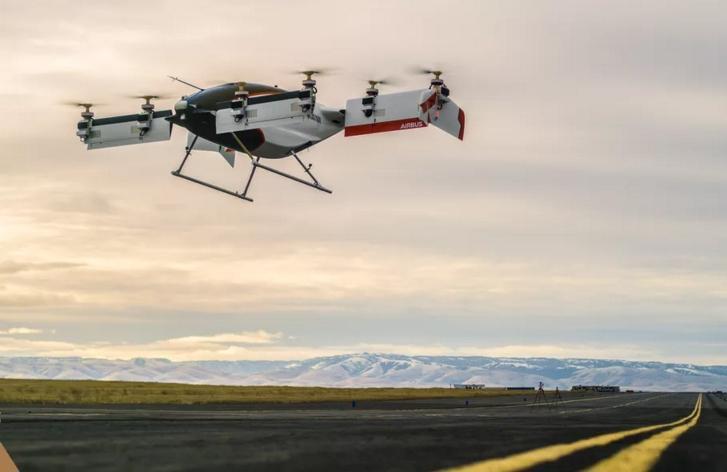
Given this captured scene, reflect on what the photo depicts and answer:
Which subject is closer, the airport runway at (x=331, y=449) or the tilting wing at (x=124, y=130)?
the airport runway at (x=331, y=449)

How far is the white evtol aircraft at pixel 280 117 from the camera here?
1677 inches

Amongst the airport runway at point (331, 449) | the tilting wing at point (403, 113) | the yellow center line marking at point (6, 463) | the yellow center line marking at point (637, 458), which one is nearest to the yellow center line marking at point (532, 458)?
the airport runway at point (331, 449)

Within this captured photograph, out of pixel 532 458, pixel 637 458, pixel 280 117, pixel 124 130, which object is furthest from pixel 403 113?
pixel 532 458

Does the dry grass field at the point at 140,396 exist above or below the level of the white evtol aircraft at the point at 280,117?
below

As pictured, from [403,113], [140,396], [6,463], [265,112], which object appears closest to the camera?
[6,463]

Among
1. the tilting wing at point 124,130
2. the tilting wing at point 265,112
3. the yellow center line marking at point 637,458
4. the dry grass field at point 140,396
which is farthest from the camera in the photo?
the dry grass field at point 140,396

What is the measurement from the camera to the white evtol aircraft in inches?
1677

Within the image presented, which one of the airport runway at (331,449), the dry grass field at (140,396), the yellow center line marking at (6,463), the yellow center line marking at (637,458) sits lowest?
the dry grass field at (140,396)

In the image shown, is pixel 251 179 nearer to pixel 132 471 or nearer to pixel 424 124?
pixel 424 124

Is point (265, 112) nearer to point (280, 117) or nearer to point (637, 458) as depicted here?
point (280, 117)

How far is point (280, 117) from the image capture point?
44750 millimetres

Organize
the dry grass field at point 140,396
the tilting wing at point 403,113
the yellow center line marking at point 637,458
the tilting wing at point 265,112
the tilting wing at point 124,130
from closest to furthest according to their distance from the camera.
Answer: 1. the yellow center line marking at point 637,458
2. the tilting wing at point 403,113
3. the tilting wing at point 265,112
4. the tilting wing at point 124,130
5. the dry grass field at point 140,396

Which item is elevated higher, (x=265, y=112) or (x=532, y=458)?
(x=265, y=112)

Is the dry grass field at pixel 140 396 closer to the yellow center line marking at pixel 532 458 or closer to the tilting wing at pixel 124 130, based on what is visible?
the tilting wing at pixel 124 130
